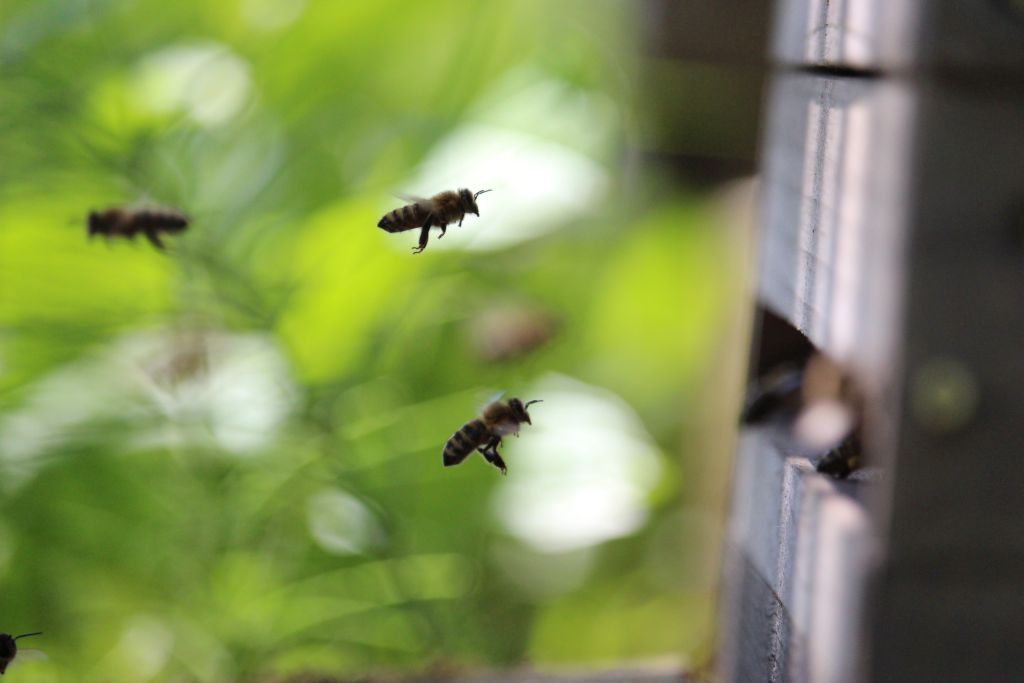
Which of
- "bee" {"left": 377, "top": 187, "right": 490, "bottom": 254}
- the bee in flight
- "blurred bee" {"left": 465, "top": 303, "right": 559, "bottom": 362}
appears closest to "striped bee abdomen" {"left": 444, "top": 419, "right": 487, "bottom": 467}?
the bee in flight

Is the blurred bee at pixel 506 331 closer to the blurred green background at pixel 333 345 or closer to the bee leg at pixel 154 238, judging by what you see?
the blurred green background at pixel 333 345

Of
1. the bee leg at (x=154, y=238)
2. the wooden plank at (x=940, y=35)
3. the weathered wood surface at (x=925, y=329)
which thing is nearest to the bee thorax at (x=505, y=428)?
the weathered wood surface at (x=925, y=329)

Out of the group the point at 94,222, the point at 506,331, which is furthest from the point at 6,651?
the point at 506,331

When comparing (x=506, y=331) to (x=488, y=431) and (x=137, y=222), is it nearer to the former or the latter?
(x=137, y=222)

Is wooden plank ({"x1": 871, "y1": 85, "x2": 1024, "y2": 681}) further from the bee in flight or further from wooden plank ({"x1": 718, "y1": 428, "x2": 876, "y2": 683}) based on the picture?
the bee in flight

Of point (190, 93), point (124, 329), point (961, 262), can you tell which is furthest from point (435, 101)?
point (961, 262)

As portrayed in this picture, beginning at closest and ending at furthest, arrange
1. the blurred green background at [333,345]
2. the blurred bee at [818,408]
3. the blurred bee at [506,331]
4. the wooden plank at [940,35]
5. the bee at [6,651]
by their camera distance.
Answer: the wooden plank at [940,35]
the blurred bee at [818,408]
the bee at [6,651]
the blurred green background at [333,345]
the blurred bee at [506,331]

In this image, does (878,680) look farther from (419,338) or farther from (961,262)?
(419,338)
